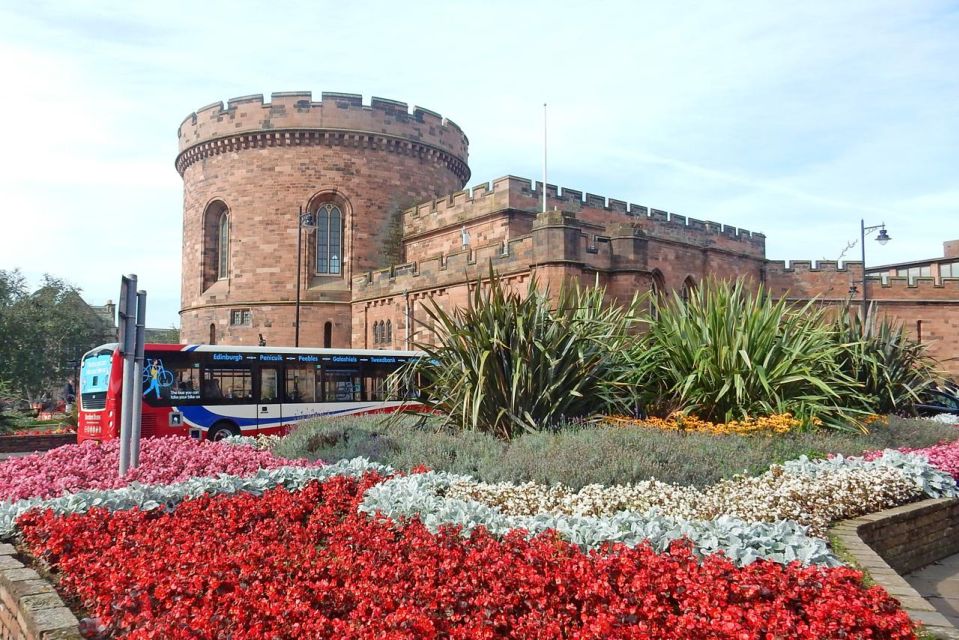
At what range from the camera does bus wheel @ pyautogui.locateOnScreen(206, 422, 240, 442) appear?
1706 centimetres

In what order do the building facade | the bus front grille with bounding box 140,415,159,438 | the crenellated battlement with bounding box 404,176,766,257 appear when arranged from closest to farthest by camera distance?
the bus front grille with bounding box 140,415,159,438 < the crenellated battlement with bounding box 404,176,766,257 < the building facade

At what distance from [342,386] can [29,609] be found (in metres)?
15.0

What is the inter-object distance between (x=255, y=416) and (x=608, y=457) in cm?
1228

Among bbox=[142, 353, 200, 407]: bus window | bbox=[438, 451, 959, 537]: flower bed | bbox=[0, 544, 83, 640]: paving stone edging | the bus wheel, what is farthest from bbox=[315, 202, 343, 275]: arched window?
bbox=[0, 544, 83, 640]: paving stone edging

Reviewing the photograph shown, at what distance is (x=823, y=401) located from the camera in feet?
36.0

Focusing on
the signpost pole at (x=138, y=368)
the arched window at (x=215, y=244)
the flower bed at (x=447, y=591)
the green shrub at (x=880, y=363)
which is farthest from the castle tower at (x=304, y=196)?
the flower bed at (x=447, y=591)

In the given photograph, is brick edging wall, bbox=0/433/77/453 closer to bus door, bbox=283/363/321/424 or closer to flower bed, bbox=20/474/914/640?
bus door, bbox=283/363/321/424

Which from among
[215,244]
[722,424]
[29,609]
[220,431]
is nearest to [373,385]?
[220,431]

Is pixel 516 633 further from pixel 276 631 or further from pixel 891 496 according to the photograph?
pixel 891 496

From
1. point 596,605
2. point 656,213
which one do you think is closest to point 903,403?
point 596,605

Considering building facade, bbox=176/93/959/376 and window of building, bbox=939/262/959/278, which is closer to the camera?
building facade, bbox=176/93/959/376

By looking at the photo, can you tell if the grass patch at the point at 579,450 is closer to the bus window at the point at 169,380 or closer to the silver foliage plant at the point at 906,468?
the silver foliage plant at the point at 906,468

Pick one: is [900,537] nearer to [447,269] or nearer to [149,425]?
[149,425]

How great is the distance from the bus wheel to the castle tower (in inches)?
565
